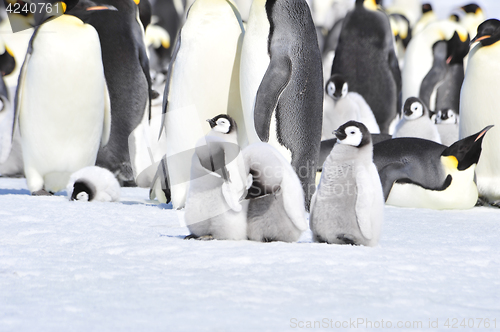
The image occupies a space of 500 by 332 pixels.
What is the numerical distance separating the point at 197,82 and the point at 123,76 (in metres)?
1.53

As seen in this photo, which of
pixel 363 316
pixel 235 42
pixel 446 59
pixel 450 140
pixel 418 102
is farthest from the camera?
pixel 446 59

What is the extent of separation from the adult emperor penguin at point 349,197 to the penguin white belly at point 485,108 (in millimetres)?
2351

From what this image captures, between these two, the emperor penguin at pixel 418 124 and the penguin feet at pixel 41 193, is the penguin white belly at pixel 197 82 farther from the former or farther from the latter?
the emperor penguin at pixel 418 124

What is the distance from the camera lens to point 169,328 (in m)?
1.34

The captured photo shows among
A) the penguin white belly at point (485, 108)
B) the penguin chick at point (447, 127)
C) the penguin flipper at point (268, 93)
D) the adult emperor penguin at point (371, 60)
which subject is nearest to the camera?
the penguin flipper at point (268, 93)

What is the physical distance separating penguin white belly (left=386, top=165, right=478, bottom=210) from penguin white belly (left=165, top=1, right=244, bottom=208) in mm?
1414

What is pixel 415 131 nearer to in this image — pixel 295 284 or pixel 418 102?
pixel 418 102

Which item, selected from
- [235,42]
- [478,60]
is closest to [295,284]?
[235,42]

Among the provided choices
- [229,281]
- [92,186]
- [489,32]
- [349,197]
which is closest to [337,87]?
[489,32]

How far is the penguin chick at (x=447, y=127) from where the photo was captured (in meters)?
7.02

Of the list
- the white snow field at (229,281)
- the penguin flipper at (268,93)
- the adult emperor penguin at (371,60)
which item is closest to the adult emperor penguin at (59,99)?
the penguin flipper at (268,93)

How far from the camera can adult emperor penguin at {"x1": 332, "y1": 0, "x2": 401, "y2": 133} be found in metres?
7.66

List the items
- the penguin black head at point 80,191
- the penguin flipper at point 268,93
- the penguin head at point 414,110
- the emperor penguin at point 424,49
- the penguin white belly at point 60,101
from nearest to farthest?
A: the penguin flipper at point 268,93 < the penguin black head at point 80,191 < the penguin white belly at point 60,101 < the penguin head at point 414,110 < the emperor penguin at point 424,49

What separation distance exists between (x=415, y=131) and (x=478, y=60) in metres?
1.29
